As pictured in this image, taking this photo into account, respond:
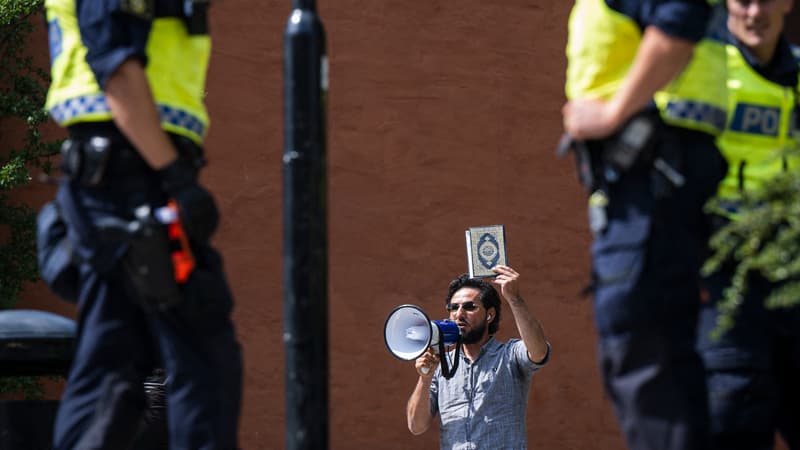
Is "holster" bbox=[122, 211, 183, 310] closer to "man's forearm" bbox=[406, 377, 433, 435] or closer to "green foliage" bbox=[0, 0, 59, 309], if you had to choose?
"man's forearm" bbox=[406, 377, 433, 435]

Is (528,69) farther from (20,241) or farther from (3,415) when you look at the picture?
(3,415)

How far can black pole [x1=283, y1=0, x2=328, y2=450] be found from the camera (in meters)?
3.11

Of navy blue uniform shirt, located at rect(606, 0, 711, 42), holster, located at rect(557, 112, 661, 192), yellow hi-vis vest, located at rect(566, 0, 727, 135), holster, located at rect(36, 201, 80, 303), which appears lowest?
holster, located at rect(36, 201, 80, 303)

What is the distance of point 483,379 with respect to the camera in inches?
227

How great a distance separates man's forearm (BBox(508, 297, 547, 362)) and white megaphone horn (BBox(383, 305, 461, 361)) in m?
0.30

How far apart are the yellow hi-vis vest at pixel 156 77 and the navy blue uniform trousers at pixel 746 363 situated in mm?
1373

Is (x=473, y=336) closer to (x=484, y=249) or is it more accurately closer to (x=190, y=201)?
(x=484, y=249)

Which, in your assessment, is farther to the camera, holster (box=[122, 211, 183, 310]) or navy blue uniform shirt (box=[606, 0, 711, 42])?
holster (box=[122, 211, 183, 310])

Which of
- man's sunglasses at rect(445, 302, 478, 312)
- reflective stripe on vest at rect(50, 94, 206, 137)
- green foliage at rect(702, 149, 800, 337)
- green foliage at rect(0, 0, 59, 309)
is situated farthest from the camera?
green foliage at rect(0, 0, 59, 309)

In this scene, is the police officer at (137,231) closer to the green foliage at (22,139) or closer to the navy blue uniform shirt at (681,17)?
the navy blue uniform shirt at (681,17)

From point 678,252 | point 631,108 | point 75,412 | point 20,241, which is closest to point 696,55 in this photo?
point 631,108

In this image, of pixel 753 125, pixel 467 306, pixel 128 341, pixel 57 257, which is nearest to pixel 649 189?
pixel 753 125

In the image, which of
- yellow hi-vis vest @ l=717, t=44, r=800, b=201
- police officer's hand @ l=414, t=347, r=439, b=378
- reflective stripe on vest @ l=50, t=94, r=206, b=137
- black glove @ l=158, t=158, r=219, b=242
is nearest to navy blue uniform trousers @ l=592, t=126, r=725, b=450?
yellow hi-vis vest @ l=717, t=44, r=800, b=201

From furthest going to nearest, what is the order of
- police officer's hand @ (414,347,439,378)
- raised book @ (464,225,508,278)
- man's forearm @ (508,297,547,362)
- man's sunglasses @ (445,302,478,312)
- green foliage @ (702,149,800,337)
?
man's sunglasses @ (445,302,478,312), raised book @ (464,225,508,278), police officer's hand @ (414,347,439,378), man's forearm @ (508,297,547,362), green foliage @ (702,149,800,337)
